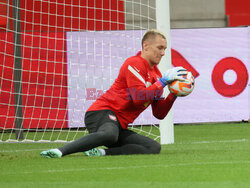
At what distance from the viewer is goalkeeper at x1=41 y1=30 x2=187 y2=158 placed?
239 inches

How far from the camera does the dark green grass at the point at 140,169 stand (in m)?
4.39

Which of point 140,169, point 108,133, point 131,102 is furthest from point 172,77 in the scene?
point 140,169

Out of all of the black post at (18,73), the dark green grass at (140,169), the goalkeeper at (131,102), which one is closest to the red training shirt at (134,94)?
the goalkeeper at (131,102)

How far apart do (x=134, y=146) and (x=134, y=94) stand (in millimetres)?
562

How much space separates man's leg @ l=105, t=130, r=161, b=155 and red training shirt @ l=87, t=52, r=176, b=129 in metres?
0.13

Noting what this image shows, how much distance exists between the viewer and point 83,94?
11.3 metres

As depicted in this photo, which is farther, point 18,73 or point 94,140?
point 18,73

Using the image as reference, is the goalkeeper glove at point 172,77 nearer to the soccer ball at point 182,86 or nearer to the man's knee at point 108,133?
the soccer ball at point 182,86

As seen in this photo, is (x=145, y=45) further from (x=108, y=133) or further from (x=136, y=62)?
(x=108, y=133)

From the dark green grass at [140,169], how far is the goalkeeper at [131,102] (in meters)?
0.21

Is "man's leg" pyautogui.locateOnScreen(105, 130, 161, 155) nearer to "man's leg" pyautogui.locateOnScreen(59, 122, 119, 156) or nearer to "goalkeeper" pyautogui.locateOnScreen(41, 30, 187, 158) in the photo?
"goalkeeper" pyautogui.locateOnScreen(41, 30, 187, 158)

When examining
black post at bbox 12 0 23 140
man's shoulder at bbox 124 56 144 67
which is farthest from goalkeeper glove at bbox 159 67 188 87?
black post at bbox 12 0 23 140

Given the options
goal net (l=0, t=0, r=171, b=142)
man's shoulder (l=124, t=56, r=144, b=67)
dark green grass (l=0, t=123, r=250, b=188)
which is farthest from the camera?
goal net (l=0, t=0, r=171, b=142)

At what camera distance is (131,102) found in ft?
20.7
